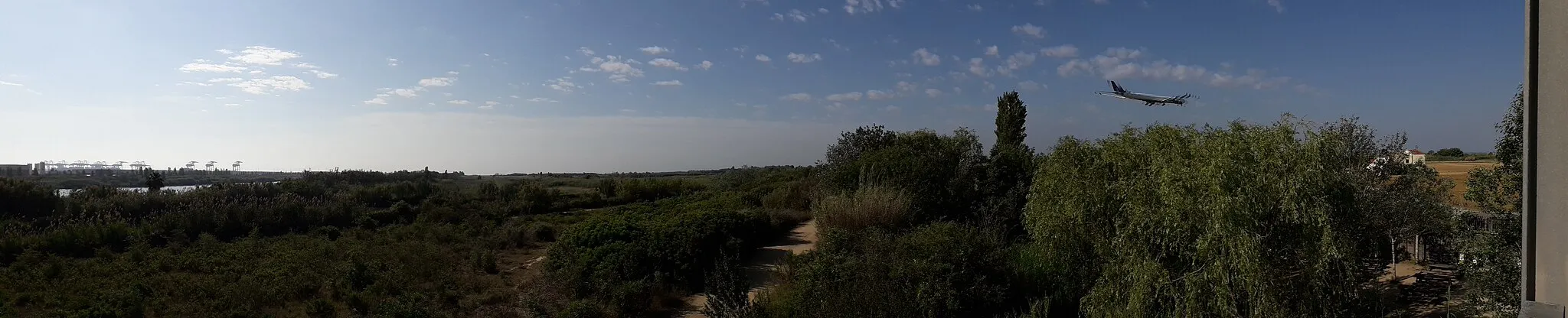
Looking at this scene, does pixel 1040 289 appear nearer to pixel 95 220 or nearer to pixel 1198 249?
pixel 1198 249

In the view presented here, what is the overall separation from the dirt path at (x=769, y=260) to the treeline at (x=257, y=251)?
148 cm

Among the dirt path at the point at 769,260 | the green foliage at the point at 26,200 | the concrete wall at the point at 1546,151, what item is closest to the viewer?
the concrete wall at the point at 1546,151

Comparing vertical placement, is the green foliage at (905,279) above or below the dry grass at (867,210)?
below

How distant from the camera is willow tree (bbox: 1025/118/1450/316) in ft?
17.1

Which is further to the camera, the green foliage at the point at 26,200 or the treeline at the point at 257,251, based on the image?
the green foliage at the point at 26,200

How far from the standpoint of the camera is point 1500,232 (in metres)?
6.12

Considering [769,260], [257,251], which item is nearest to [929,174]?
[769,260]

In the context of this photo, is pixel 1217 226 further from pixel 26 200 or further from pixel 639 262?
pixel 26 200

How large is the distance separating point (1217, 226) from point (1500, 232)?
3.40 m

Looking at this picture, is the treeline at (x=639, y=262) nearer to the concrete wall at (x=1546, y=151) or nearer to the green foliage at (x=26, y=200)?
the concrete wall at (x=1546, y=151)

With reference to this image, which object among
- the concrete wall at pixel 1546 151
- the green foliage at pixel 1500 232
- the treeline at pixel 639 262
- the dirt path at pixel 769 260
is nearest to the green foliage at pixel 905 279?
the dirt path at pixel 769 260

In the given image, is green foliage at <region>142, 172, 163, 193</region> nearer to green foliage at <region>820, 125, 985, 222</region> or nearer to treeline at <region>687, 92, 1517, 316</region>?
green foliage at <region>820, 125, 985, 222</region>

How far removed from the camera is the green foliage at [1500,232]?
19.3ft

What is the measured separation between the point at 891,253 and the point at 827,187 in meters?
8.55
